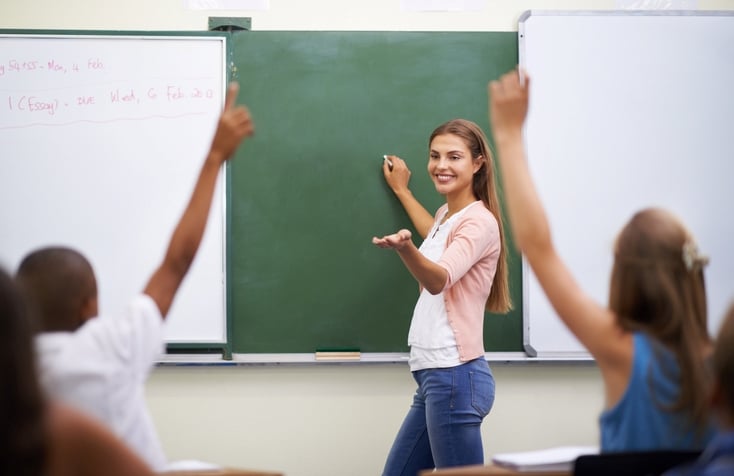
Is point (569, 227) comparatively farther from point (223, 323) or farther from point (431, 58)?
point (223, 323)

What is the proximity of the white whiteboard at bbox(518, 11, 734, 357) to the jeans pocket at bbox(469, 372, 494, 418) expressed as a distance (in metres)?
0.75

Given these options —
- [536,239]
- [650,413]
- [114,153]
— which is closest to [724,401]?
[650,413]

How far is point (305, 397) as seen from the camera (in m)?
3.44

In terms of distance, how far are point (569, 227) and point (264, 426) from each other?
5.19ft

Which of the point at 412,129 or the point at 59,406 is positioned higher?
the point at 412,129

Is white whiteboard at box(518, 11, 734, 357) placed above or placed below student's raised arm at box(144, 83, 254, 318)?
above

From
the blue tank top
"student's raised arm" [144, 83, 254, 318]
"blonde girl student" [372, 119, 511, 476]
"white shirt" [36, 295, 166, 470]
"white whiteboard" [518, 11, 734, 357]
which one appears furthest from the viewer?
"white whiteboard" [518, 11, 734, 357]

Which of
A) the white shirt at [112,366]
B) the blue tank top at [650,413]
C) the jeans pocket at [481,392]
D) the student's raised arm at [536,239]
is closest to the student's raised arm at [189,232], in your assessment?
the white shirt at [112,366]

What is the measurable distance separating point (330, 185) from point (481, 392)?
3.90ft

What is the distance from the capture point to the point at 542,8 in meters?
3.57

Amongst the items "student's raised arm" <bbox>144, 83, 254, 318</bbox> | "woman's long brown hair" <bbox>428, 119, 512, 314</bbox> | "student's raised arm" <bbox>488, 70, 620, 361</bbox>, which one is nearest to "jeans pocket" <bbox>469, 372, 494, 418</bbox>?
"woman's long brown hair" <bbox>428, 119, 512, 314</bbox>

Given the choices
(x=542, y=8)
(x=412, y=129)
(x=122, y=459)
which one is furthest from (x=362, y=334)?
(x=122, y=459)

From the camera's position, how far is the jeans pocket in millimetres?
2721

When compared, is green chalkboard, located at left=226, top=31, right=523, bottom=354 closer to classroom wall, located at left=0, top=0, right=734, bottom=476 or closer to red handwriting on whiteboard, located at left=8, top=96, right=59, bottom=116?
classroom wall, located at left=0, top=0, right=734, bottom=476
